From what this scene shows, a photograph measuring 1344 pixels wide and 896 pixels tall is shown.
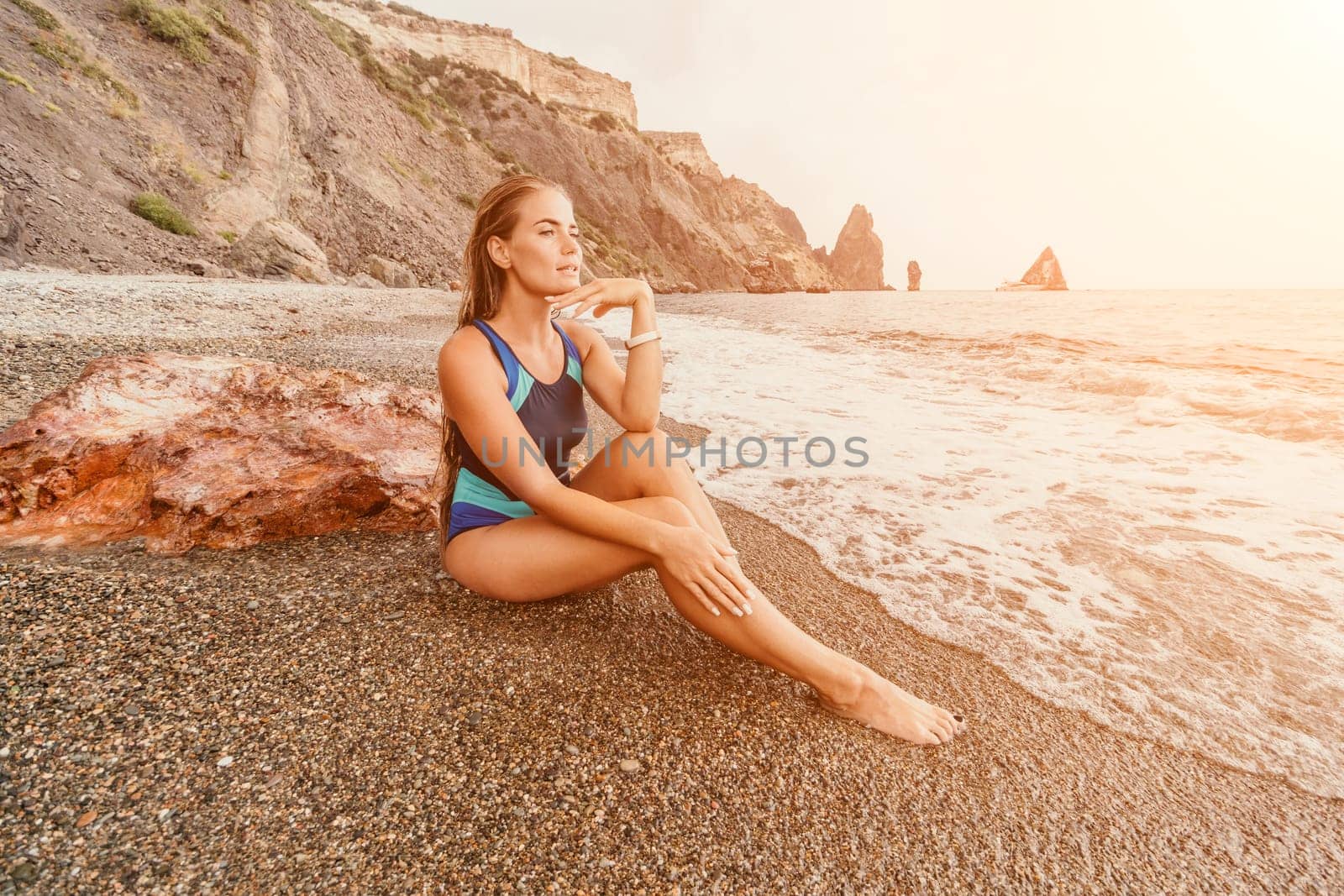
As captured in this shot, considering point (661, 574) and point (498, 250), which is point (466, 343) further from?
point (661, 574)

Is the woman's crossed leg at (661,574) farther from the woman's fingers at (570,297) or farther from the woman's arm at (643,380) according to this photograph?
the woman's fingers at (570,297)

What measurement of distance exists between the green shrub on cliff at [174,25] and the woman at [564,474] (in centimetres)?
2480

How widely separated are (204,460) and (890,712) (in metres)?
3.29

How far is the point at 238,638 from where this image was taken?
197cm

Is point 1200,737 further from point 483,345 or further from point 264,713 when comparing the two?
point 264,713

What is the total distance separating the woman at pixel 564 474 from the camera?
188 cm

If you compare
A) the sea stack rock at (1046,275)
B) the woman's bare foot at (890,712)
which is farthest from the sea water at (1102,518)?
the sea stack rock at (1046,275)

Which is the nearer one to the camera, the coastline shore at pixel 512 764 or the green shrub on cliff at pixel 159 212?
the coastline shore at pixel 512 764

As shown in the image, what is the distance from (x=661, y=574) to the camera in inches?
75.2

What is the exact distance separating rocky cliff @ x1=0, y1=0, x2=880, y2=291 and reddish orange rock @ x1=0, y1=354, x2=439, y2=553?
11.3m

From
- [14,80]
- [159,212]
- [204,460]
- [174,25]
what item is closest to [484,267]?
[204,460]

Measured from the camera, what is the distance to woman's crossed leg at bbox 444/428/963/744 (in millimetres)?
1884

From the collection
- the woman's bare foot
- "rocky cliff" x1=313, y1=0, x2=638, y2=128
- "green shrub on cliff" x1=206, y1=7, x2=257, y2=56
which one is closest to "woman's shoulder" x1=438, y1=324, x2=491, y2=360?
the woman's bare foot

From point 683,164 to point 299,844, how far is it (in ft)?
304
